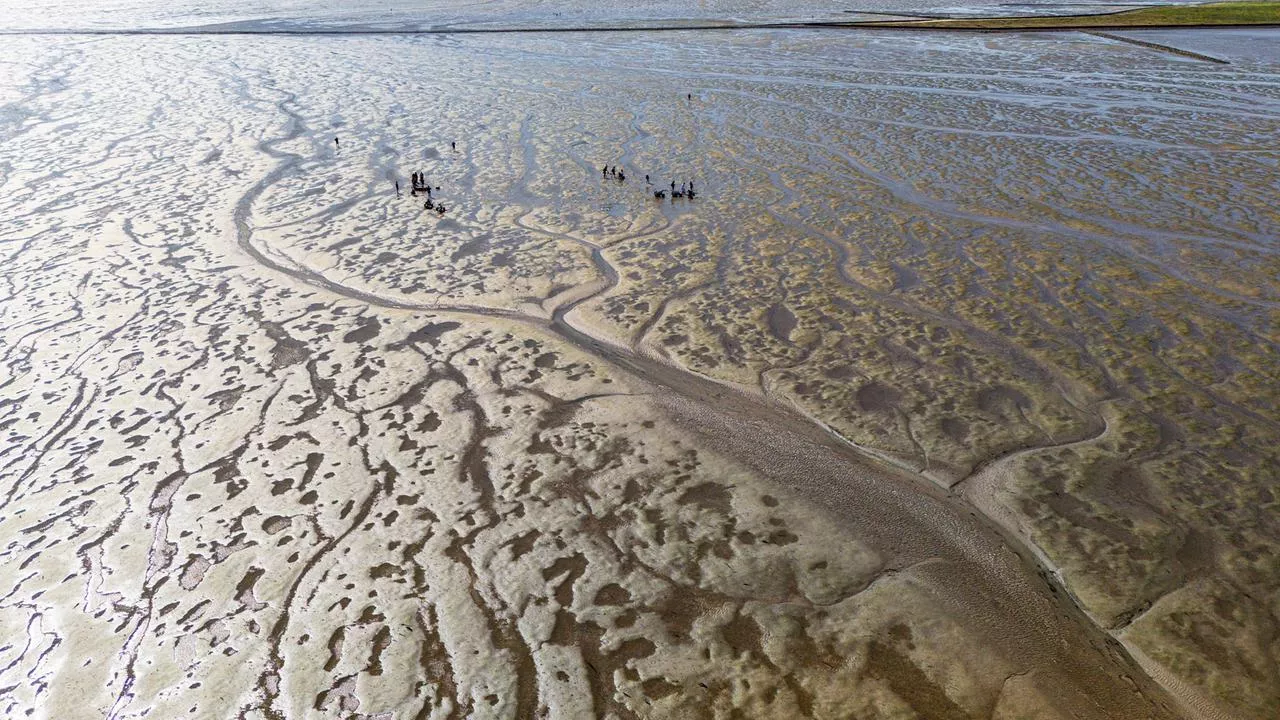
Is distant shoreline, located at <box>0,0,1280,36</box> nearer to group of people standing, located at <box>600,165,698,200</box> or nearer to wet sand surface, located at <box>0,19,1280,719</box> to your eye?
wet sand surface, located at <box>0,19,1280,719</box>

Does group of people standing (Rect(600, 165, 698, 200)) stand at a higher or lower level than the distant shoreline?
lower

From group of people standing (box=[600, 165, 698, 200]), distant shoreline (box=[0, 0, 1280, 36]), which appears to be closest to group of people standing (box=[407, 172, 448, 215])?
group of people standing (box=[600, 165, 698, 200])

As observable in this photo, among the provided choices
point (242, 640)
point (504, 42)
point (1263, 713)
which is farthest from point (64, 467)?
point (504, 42)

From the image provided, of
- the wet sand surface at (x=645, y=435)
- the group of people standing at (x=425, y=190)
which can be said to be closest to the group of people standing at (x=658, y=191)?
the wet sand surface at (x=645, y=435)

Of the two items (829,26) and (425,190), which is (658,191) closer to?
(425,190)

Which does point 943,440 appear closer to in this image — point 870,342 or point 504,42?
point 870,342

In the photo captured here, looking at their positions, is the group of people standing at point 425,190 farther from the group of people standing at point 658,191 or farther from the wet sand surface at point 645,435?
the group of people standing at point 658,191

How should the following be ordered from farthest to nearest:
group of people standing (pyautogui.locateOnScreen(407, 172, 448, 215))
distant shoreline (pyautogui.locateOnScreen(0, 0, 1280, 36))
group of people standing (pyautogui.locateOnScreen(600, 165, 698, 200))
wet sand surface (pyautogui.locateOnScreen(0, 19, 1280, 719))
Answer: distant shoreline (pyautogui.locateOnScreen(0, 0, 1280, 36)) < group of people standing (pyautogui.locateOnScreen(600, 165, 698, 200)) < group of people standing (pyautogui.locateOnScreen(407, 172, 448, 215)) < wet sand surface (pyautogui.locateOnScreen(0, 19, 1280, 719))

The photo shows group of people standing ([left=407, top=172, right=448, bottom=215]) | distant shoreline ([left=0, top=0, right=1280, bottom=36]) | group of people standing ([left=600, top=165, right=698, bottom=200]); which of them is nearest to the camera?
group of people standing ([left=407, top=172, right=448, bottom=215])

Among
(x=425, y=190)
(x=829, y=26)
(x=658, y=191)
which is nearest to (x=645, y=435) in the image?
(x=658, y=191)
